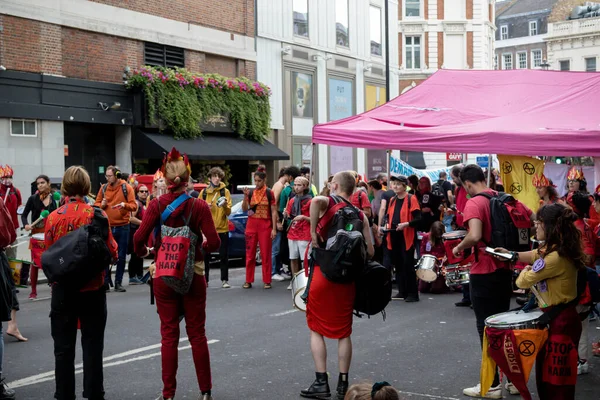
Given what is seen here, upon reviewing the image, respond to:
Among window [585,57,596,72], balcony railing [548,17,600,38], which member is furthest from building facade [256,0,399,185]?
window [585,57,596,72]

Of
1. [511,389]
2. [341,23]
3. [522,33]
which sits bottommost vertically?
[511,389]

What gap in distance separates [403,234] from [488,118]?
288 cm

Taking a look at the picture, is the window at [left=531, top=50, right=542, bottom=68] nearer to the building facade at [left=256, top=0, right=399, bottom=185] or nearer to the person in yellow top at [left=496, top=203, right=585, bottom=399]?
the building facade at [left=256, top=0, right=399, bottom=185]

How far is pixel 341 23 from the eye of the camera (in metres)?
34.9

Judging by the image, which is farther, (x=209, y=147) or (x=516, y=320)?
(x=209, y=147)

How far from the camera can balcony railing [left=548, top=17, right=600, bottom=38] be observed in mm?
70562

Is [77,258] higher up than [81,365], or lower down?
higher up

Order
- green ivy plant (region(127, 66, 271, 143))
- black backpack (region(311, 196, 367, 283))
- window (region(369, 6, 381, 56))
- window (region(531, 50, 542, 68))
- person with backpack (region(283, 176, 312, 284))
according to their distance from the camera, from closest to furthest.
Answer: black backpack (region(311, 196, 367, 283)), person with backpack (region(283, 176, 312, 284)), green ivy plant (region(127, 66, 271, 143)), window (region(369, 6, 381, 56)), window (region(531, 50, 542, 68))

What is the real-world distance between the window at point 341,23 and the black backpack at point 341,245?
2850 cm

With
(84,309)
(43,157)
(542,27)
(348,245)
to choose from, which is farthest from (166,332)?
(542,27)

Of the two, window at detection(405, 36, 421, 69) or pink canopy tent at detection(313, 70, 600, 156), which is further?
window at detection(405, 36, 421, 69)

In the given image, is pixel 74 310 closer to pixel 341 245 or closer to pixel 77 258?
pixel 77 258

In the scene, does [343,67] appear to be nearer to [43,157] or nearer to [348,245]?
[43,157]

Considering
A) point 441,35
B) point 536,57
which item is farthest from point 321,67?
point 536,57
